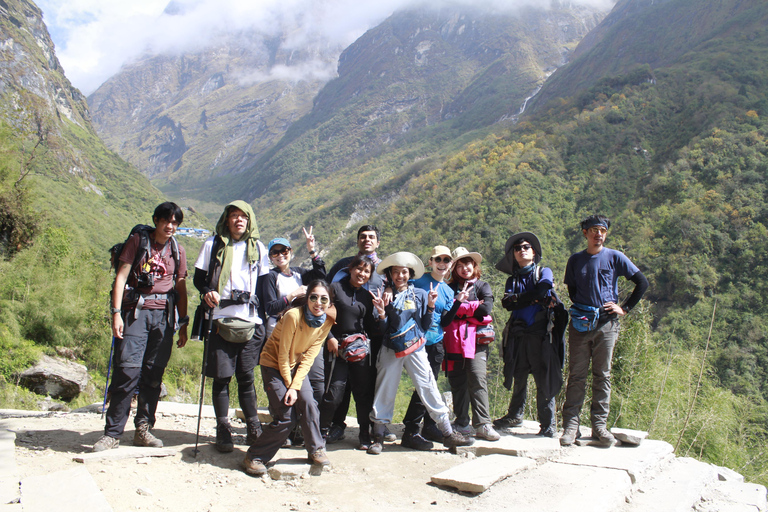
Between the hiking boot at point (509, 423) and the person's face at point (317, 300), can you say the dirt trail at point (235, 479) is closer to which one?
the hiking boot at point (509, 423)

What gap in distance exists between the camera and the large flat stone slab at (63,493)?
2791mm

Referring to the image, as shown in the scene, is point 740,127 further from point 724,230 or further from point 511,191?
point 511,191

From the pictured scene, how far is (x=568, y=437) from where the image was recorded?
468 cm

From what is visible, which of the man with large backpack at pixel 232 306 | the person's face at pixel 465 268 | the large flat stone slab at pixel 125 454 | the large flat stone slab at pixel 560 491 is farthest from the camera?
the person's face at pixel 465 268

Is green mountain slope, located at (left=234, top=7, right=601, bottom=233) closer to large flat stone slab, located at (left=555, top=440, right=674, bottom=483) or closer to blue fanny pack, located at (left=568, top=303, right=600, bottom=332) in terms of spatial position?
blue fanny pack, located at (left=568, top=303, right=600, bottom=332)

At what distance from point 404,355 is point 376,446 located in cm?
85

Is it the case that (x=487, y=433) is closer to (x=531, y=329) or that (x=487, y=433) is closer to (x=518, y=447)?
(x=518, y=447)

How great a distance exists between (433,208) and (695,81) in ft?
111

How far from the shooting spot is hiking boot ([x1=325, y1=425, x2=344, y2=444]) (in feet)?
15.4

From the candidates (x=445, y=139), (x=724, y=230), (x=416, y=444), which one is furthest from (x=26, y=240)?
(x=445, y=139)

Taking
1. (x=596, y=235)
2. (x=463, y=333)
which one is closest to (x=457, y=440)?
(x=463, y=333)

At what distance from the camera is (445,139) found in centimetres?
13225

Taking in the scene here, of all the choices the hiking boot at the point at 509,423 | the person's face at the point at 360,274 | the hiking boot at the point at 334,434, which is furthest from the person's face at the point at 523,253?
the hiking boot at the point at 334,434

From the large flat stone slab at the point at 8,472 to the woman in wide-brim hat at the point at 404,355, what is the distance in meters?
2.56
